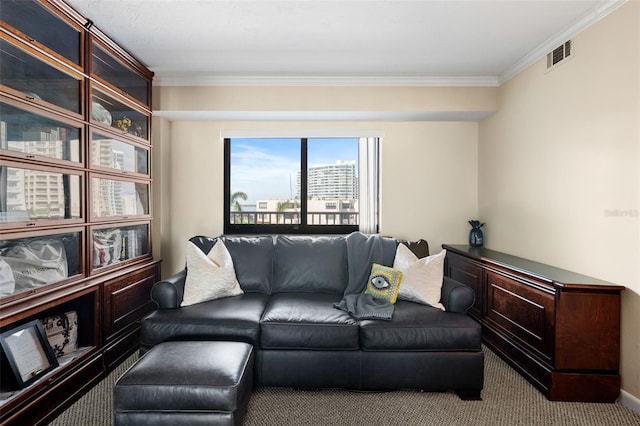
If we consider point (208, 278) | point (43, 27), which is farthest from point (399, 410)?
point (43, 27)

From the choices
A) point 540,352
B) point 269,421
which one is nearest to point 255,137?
point 269,421

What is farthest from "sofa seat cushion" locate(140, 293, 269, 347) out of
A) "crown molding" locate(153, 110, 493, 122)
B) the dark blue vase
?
the dark blue vase

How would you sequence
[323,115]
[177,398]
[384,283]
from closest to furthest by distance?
[177,398] → [384,283] → [323,115]

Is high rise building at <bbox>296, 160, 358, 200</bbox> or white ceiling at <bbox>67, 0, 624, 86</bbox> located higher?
white ceiling at <bbox>67, 0, 624, 86</bbox>

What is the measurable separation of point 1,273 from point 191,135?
242 centimetres

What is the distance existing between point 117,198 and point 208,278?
1032mm

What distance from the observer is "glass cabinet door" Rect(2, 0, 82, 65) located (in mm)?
1854

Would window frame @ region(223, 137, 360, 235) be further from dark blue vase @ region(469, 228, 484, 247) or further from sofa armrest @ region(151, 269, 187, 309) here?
sofa armrest @ region(151, 269, 187, 309)

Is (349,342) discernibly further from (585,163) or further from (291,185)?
(291,185)

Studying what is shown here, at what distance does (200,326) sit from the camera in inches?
91.3

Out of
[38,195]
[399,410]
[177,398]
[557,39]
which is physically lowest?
[399,410]

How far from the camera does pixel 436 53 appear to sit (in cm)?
288

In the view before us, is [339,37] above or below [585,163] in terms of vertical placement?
above

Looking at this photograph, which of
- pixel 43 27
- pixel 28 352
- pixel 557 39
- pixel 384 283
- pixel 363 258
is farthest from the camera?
pixel 363 258
